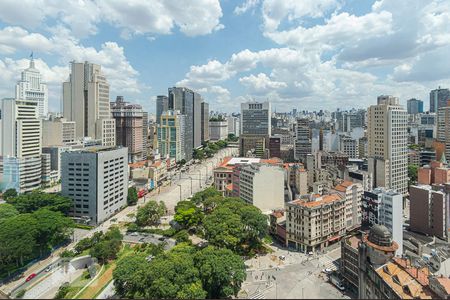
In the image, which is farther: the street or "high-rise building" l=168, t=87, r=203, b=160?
"high-rise building" l=168, t=87, r=203, b=160

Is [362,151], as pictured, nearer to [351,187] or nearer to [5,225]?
[351,187]

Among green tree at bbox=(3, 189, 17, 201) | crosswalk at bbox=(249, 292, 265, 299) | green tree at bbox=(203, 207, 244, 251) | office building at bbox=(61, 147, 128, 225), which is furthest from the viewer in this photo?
green tree at bbox=(3, 189, 17, 201)

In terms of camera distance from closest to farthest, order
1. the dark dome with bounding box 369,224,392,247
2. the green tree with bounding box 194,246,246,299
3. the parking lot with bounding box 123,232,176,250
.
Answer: the green tree with bounding box 194,246,246,299 → the dark dome with bounding box 369,224,392,247 → the parking lot with bounding box 123,232,176,250

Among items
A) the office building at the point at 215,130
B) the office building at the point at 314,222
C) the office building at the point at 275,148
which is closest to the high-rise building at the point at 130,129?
the office building at the point at 275,148

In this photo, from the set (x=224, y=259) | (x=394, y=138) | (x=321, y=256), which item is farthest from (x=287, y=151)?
(x=224, y=259)

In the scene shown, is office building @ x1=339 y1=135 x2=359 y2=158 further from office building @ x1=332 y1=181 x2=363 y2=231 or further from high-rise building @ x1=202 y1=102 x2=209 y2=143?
high-rise building @ x1=202 y1=102 x2=209 y2=143

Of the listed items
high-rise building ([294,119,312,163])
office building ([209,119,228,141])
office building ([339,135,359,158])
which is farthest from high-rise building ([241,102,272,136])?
office building ([209,119,228,141])
